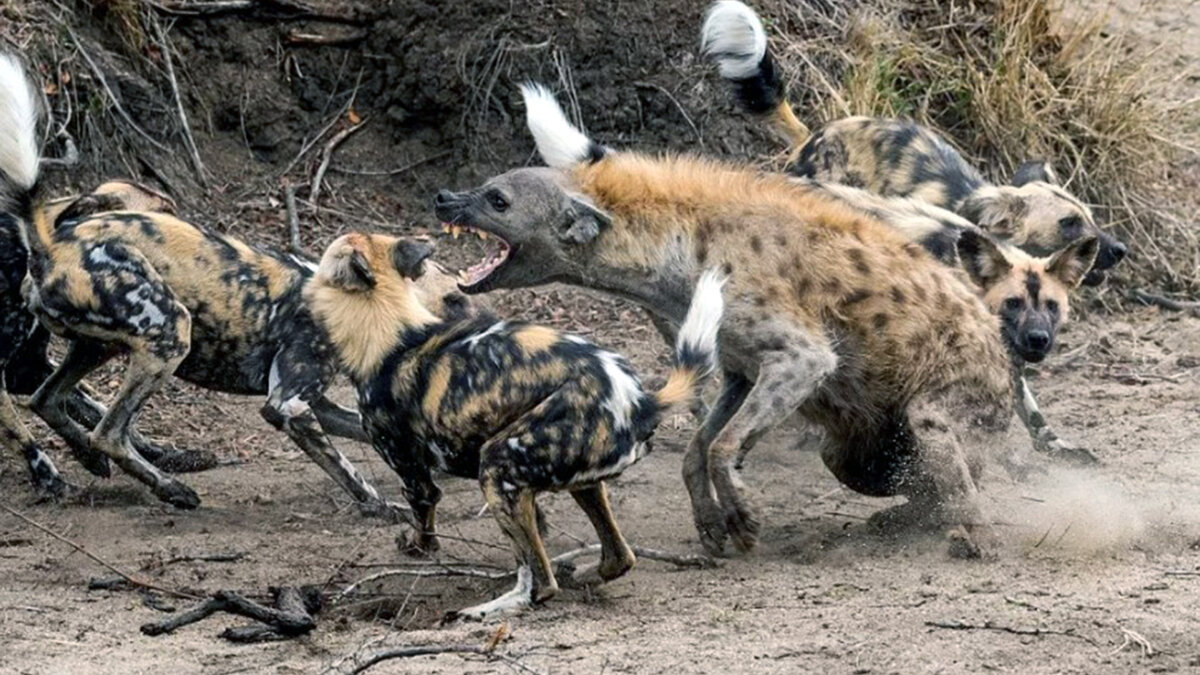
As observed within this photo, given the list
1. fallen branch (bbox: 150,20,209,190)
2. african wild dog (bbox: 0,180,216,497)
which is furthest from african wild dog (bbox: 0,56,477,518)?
fallen branch (bbox: 150,20,209,190)

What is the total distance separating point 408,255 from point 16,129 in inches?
57.1

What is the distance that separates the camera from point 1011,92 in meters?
9.77

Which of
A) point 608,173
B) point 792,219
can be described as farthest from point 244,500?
point 792,219

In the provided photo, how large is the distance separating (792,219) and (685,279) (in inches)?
16.2

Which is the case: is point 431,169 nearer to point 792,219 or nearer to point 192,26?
point 192,26

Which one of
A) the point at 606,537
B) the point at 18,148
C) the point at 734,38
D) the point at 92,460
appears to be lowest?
the point at 92,460

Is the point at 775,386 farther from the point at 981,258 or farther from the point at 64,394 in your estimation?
the point at 64,394

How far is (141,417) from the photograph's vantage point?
Answer: 25.4 feet

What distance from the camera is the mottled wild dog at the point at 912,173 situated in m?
8.46

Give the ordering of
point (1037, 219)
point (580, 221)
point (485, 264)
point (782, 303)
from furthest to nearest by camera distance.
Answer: point (1037, 219), point (485, 264), point (580, 221), point (782, 303)

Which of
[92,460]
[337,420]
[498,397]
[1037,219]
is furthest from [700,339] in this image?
[1037,219]

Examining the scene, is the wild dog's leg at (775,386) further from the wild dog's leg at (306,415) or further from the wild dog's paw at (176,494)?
the wild dog's paw at (176,494)

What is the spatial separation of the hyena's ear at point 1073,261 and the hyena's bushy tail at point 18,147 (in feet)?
12.7

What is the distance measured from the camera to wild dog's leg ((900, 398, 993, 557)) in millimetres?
6113
